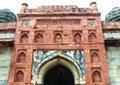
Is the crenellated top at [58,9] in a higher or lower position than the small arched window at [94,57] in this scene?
higher

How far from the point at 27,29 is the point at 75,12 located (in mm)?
2242

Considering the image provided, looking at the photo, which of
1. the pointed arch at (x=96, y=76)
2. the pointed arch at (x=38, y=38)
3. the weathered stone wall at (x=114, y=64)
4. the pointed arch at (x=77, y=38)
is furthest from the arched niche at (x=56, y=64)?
the weathered stone wall at (x=114, y=64)

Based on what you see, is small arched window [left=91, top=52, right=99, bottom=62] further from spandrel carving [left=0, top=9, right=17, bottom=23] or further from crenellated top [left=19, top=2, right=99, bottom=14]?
spandrel carving [left=0, top=9, right=17, bottom=23]

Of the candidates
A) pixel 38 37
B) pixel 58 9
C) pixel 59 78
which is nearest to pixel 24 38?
pixel 38 37

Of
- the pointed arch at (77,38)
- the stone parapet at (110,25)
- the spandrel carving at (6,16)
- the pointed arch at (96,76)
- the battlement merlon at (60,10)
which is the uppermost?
the spandrel carving at (6,16)

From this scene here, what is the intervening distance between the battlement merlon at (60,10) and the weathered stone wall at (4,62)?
73.5 inches

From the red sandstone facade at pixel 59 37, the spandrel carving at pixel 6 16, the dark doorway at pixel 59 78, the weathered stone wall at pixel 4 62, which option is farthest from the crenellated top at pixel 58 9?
the dark doorway at pixel 59 78

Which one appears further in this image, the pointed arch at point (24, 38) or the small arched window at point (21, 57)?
the pointed arch at point (24, 38)

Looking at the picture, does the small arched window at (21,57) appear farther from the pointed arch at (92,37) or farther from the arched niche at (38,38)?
the pointed arch at (92,37)

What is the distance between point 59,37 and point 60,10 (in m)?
1.50

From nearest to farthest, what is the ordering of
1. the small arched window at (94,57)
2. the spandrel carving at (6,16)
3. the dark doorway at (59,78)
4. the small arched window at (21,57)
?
the small arched window at (94,57) → the small arched window at (21,57) → the dark doorway at (59,78) → the spandrel carving at (6,16)

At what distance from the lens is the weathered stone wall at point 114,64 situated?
8633 mm

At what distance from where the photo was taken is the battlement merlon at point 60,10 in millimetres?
10304

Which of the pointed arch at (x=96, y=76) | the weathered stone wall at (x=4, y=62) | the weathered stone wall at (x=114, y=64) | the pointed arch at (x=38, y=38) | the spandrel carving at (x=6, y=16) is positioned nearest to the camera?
the pointed arch at (x=96, y=76)
